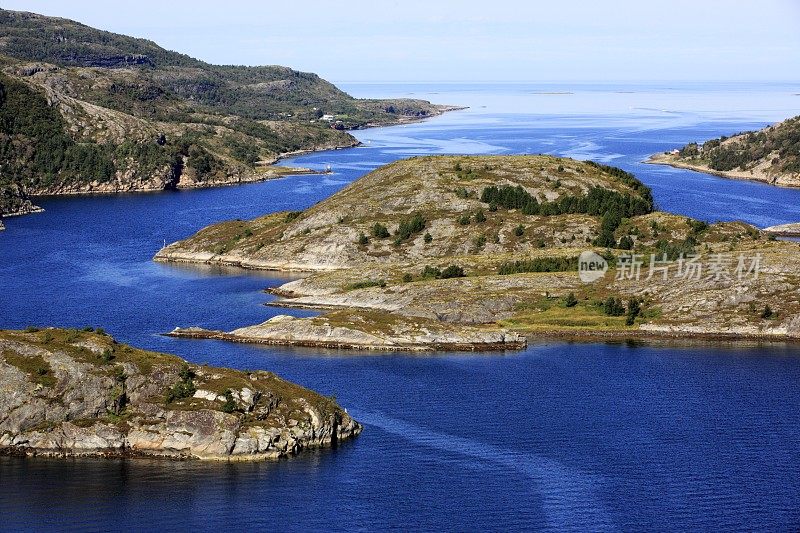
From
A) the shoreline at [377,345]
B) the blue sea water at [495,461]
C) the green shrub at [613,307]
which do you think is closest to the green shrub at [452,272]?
the green shrub at [613,307]

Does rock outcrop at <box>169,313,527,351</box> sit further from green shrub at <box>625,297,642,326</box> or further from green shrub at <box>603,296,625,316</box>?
green shrub at <box>603,296,625,316</box>

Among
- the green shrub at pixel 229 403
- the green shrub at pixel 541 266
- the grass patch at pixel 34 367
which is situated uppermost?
the green shrub at pixel 541 266

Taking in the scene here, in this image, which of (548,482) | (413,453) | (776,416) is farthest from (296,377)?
(776,416)

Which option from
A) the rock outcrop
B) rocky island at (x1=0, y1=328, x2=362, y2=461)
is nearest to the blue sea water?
rocky island at (x1=0, y1=328, x2=362, y2=461)

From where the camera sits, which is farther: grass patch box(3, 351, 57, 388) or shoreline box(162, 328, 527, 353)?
shoreline box(162, 328, 527, 353)

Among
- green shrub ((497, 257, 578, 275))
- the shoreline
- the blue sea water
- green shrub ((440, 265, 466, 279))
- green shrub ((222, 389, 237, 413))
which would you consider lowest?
the blue sea water

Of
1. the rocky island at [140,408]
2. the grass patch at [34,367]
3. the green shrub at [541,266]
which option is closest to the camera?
the rocky island at [140,408]

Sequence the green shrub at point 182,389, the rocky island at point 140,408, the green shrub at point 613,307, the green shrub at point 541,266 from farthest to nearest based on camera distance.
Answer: the green shrub at point 541,266, the green shrub at point 613,307, the green shrub at point 182,389, the rocky island at point 140,408

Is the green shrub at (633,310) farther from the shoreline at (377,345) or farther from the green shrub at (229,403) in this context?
the green shrub at (229,403)
